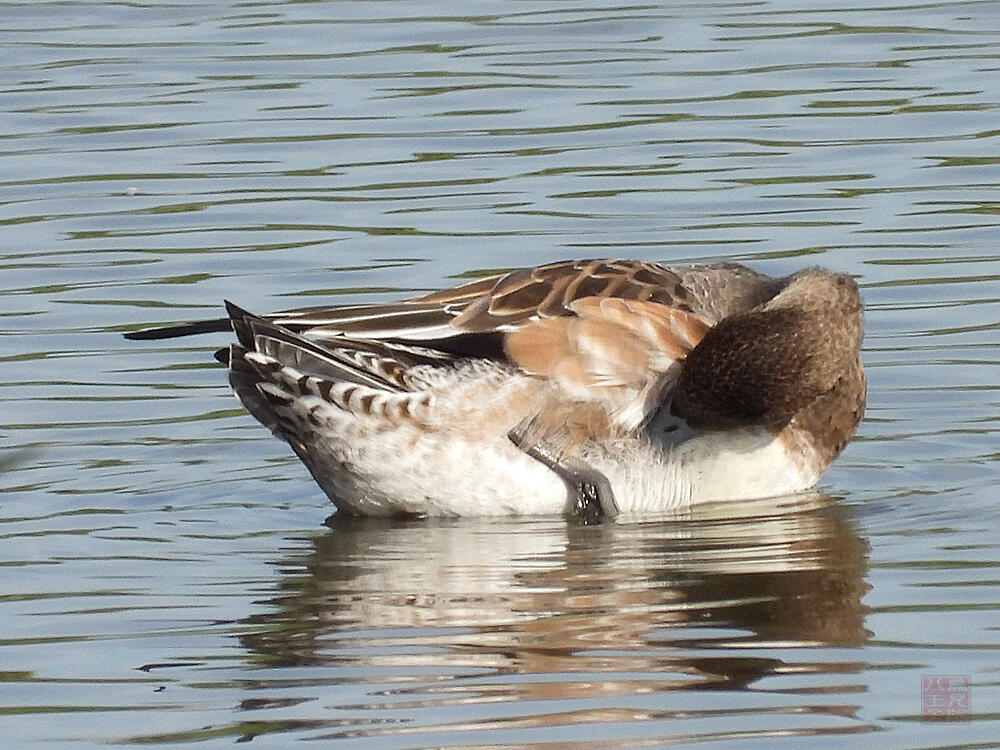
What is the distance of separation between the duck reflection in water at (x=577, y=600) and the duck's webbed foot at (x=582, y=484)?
0.30 ft

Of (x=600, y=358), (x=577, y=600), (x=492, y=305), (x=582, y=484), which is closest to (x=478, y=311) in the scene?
(x=492, y=305)

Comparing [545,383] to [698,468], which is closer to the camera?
[545,383]

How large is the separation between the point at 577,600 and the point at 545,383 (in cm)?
120

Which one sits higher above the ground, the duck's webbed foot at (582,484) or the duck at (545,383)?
the duck at (545,383)

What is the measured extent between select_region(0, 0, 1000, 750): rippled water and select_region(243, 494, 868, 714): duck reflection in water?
0.02 meters

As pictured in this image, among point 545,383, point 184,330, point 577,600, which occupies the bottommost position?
point 577,600

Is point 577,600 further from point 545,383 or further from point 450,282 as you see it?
point 450,282

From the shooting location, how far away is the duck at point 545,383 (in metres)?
8.64

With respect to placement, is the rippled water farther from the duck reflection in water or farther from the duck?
the duck

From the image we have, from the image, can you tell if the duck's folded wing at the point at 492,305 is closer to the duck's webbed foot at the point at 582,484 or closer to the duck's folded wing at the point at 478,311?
the duck's folded wing at the point at 478,311

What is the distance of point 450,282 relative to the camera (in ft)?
38.1

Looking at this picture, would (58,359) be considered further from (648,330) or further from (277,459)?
(648,330)

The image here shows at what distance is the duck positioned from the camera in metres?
8.64

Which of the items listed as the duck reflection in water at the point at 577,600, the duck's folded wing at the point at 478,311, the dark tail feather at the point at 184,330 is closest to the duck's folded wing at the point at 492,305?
the duck's folded wing at the point at 478,311
